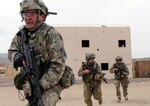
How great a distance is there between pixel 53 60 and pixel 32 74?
0.36m

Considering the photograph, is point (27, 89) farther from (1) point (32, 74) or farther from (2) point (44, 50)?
(2) point (44, 50)

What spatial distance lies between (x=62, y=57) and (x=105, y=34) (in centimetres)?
4500

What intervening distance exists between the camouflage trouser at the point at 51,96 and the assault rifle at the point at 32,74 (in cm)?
12

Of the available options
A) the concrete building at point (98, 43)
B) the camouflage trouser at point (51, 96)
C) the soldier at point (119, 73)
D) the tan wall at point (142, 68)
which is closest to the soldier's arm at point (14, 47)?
the camouflage trouser at point (51, 96)

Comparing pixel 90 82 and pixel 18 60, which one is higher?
pixel 18 60

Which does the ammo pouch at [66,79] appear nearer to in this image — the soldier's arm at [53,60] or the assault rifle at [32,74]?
the soldier's arm at [53,60]

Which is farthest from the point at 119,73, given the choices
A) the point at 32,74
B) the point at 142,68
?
the point at 142,68

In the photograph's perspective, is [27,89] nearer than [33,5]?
Yes

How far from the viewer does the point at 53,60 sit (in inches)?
223

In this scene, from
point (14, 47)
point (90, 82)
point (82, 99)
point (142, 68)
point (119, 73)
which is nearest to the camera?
point (14, 47)

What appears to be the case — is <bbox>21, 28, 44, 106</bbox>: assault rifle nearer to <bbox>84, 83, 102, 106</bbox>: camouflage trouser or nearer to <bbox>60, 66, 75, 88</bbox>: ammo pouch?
<bbox>60, 66, 75, 88</bbox>: ammo pouch

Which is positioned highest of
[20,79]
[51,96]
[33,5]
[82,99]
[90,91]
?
[33,5]

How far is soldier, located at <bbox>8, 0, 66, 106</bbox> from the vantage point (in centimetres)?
557

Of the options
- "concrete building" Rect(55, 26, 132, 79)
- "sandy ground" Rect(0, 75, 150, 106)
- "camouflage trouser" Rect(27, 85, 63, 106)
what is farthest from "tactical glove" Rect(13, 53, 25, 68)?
"concrete building" Rect(55, 26, 132, 79)
